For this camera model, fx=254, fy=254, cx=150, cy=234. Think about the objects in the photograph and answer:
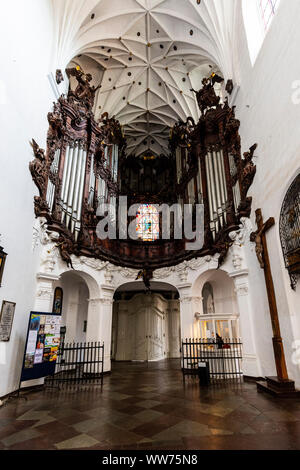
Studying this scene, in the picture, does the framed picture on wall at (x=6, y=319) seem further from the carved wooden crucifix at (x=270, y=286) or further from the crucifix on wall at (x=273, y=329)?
the carved wooden crucifix at (x=270, y=286)

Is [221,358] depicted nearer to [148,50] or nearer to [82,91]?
[82,91]

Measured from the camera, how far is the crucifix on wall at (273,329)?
5.59 m

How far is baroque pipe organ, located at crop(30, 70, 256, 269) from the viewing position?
8.77 metres

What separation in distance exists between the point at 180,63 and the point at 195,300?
12213 mm

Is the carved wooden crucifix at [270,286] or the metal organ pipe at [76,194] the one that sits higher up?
the metal organ pipe at [76,194]

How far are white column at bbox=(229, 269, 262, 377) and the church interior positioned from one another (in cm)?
4

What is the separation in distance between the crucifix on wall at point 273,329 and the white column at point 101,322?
5.72 meters

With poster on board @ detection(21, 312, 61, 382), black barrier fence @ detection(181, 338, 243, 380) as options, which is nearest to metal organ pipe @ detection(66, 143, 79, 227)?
poster on board @ detection(21, 312, 61, 382)

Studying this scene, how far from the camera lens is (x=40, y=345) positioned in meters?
6.72

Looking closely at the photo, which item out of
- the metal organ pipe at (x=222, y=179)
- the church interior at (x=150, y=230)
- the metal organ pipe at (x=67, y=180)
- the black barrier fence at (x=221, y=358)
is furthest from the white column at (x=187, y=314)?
the metal organ pipe at (x=67, y=180)

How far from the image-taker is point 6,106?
6.22 m

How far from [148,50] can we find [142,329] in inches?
594

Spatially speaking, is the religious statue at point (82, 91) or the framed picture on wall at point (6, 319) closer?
the framed picture on wall at point (6, 319)
